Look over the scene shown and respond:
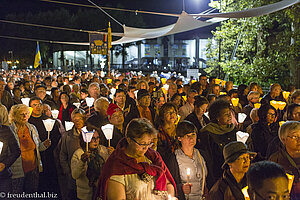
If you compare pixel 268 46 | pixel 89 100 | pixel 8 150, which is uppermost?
pixel 268 46

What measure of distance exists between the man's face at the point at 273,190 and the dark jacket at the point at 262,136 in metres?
2.71

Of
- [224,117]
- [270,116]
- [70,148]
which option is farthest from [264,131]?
[70,148]

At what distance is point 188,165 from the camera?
12.4 feet

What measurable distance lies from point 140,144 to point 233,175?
922mm

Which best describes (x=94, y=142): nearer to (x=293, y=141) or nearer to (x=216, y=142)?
(x=216, y=142)

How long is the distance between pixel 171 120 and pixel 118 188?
220 centimetres

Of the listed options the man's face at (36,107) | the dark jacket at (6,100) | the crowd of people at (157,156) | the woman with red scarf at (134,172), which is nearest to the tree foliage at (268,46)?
the crowd of people at (157,156)

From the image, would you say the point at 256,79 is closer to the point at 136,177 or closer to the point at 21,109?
the point at 21,109

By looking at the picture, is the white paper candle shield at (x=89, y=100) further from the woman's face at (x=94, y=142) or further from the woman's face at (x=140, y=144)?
the woman's face at (x=140, y=144)

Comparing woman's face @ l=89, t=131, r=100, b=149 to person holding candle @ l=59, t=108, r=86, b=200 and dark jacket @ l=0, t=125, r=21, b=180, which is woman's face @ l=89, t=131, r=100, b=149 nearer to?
person holding candle @ l=59, t=108, r=86, b=200

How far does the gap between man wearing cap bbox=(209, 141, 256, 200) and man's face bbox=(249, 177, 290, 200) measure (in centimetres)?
71

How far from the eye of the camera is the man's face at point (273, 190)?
2275 mm

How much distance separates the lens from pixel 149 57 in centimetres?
6181

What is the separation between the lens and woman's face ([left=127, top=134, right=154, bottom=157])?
115 inches
